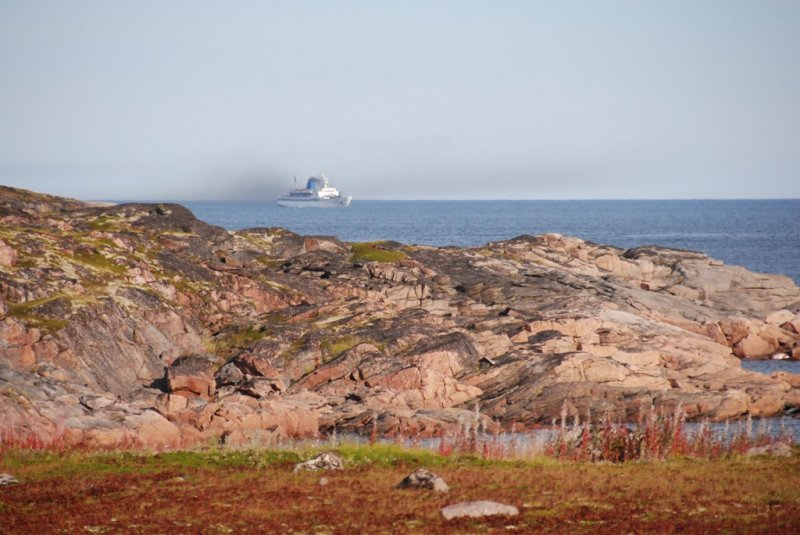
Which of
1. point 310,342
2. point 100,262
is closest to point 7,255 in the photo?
point 100,262

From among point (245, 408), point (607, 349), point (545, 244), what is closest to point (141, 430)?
point (245, 408)

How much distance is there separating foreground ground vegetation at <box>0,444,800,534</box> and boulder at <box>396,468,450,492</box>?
263mm

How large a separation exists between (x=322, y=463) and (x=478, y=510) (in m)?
5.75

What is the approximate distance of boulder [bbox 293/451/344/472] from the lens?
79.9 ft

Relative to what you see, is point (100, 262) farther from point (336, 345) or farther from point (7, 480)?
point (7, 480)

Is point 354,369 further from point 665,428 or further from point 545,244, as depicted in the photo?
point 545,244

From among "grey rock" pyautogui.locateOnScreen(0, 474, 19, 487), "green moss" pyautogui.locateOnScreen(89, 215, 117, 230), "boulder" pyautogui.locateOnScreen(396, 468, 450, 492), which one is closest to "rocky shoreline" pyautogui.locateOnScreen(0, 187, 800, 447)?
"green moss" pyautogui.locateOnScreen(89, 215, 117, 230)

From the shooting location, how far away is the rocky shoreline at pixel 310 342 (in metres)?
39.8

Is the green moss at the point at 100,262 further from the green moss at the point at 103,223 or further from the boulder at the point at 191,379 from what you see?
the green moss at the point at 103,223

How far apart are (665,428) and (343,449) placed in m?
9.07

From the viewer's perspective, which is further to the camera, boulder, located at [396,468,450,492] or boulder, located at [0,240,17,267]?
boulder, located at [0,240,17,267]

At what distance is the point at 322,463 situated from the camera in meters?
24.6

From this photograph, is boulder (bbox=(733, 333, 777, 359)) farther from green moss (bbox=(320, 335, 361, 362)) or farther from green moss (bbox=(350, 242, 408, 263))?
green moss (bbox=(320, 335, 361, 362))

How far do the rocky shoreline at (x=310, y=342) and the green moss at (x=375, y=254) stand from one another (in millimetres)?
284
